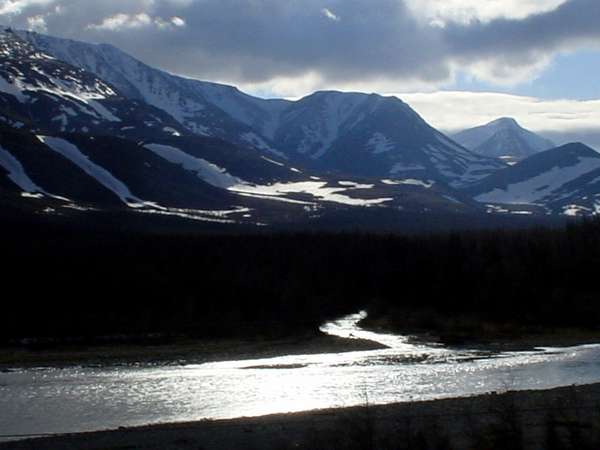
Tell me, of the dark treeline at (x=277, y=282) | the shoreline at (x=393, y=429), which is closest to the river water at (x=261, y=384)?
the shoreline at (x=393, y=429)

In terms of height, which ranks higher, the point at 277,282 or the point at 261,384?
the point at 261,384

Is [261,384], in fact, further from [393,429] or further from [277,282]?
Answer: [277,282]

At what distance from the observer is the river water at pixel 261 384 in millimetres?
43094

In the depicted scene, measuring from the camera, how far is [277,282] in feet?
377

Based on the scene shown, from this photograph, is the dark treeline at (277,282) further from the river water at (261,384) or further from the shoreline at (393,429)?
the shoreline at (393,429)

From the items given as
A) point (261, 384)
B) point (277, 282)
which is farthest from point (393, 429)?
point (277, 282)

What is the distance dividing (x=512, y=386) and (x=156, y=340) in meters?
36.7

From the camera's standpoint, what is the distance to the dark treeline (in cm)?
9094

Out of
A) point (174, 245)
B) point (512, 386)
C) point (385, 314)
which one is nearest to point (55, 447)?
point (512, 386)

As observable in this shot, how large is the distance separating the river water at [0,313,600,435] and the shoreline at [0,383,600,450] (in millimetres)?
Result: 3113

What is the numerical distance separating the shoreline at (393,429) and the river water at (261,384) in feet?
10.2

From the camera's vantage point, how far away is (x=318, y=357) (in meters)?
68.9

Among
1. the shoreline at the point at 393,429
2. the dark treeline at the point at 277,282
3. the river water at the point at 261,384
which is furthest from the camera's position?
the dark treeline at the point at 277,282

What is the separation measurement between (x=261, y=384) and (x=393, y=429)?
22.2 m
